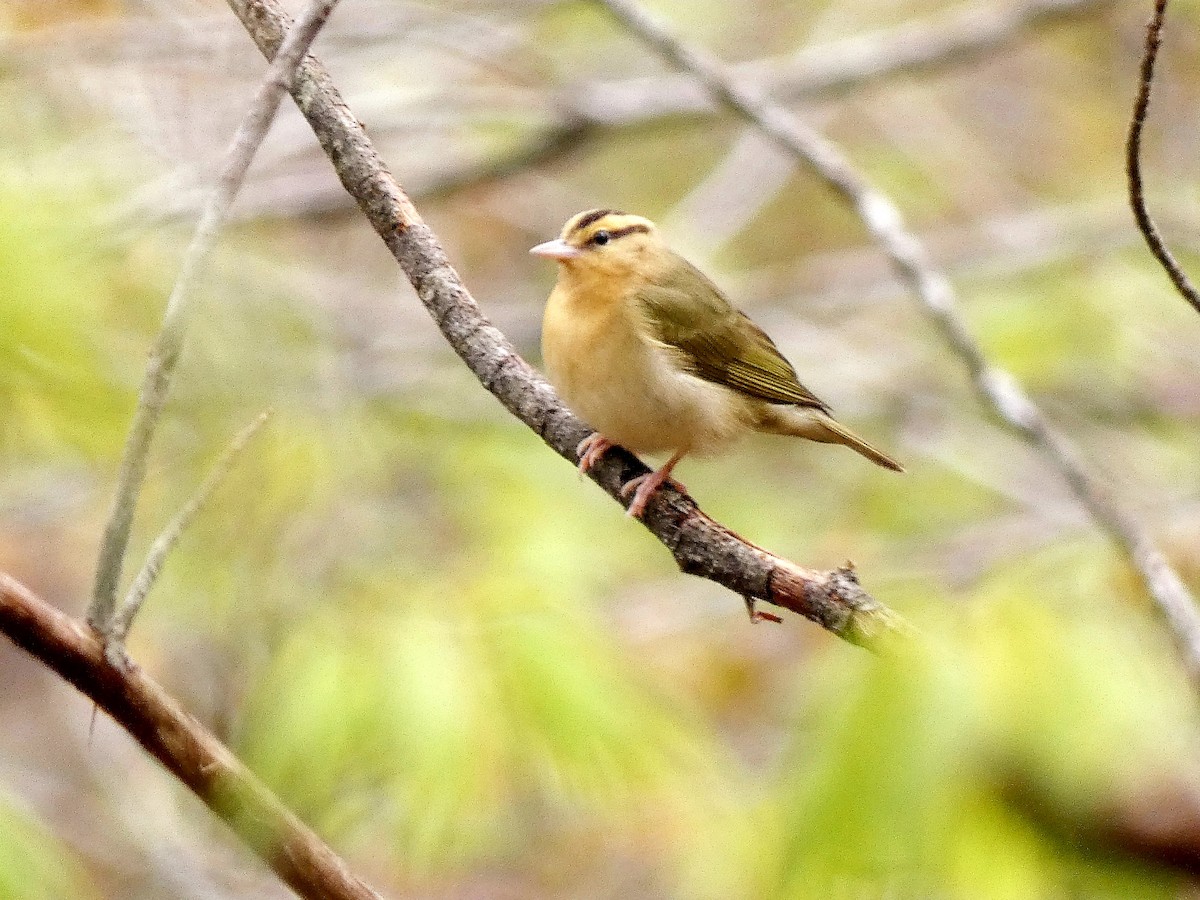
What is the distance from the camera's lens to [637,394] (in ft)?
10.7

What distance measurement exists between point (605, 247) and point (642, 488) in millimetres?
1378

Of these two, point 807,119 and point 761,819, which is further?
point 807,119

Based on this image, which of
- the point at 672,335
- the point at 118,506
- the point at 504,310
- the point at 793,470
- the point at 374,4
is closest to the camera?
the point at 118,506

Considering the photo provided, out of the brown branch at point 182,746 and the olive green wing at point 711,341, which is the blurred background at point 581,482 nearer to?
the brown branch at point 182,746

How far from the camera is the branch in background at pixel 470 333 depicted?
2.20 metres

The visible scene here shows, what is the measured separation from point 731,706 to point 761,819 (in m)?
3.85

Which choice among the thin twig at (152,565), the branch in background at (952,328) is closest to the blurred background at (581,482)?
the branch in background at (952,328)

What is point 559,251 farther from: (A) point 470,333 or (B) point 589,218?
(A) point 470,333

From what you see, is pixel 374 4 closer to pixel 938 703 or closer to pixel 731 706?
pixel 731 706

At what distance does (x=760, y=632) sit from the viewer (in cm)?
785

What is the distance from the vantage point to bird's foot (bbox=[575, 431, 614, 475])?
280 cm

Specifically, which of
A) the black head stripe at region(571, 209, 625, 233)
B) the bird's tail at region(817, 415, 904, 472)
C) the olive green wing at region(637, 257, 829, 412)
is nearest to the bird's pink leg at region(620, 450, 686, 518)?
the olive green wing at region(637, 257, 829, 412)

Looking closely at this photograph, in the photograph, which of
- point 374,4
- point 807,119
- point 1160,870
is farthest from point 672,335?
point 807,119

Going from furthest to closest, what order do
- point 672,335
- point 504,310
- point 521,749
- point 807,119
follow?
1. point 807,119
2. point 504,310
3. point 672,335
4. point 521,749
